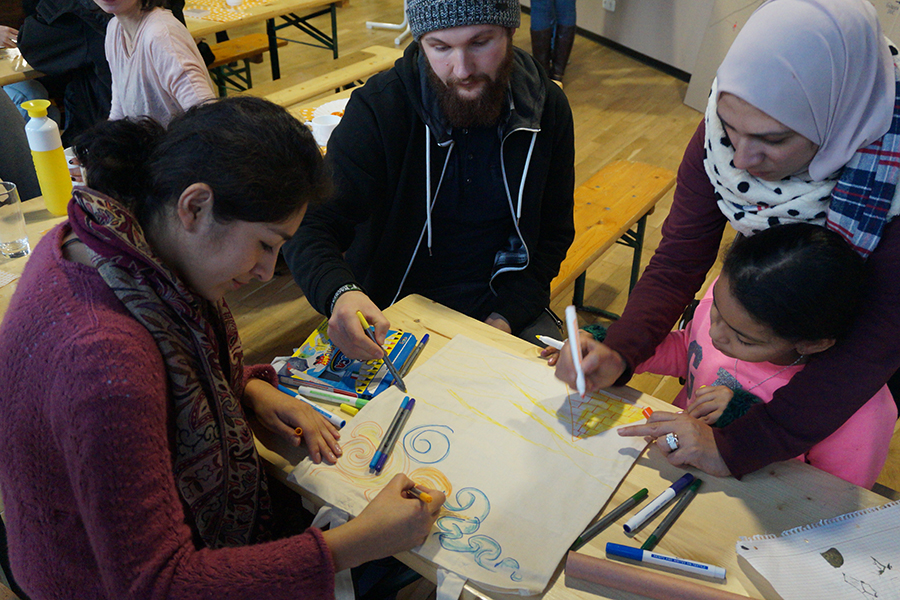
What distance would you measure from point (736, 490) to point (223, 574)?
695 mm

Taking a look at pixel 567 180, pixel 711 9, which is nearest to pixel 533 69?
pixel 567 180

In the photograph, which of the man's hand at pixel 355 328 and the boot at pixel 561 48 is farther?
the boot at pixel 561 48

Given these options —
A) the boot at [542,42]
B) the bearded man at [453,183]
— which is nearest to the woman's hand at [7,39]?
the bearded man at [453,183]

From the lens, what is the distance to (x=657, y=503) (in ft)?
3.01

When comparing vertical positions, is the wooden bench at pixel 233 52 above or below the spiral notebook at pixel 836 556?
below

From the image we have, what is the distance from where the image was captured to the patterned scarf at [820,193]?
3.26ft

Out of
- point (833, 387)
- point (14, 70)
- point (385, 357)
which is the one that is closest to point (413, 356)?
point (385, 357)

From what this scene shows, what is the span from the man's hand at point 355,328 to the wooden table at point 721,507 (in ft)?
0.70

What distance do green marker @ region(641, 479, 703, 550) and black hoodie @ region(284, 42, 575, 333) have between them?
2.36ft

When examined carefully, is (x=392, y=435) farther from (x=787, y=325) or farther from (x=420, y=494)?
(x=787, y=325)

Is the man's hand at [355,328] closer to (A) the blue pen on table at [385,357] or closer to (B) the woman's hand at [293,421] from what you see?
(A) the blue pen on table at [385,357]

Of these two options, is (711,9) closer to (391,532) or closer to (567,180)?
(567,180)

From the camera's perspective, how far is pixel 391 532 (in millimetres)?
843

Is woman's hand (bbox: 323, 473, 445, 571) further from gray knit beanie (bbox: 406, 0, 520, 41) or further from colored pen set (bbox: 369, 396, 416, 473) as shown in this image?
gray knit beanie (bbox: 406, 0, 520, 41)
